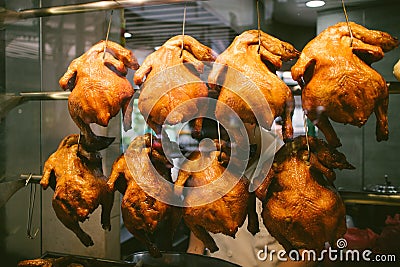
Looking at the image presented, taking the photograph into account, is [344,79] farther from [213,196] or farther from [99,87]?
[99,87]

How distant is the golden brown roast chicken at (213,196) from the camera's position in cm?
142

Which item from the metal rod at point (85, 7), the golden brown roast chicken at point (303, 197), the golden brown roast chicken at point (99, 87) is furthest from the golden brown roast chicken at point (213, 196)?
the metal rod at point (85, 7)

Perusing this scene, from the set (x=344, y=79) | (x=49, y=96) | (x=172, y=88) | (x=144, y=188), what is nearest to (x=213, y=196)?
(x=144, y=188)

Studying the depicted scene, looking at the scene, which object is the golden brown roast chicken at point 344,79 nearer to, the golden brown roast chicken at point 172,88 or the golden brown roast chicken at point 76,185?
the golden brown roast chicken at point 172,88

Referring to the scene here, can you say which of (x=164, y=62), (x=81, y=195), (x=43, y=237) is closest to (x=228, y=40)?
(x=164, y=62)

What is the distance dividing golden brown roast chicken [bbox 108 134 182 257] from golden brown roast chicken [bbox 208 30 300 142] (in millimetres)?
310

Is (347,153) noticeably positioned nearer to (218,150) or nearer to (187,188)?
(218,150)

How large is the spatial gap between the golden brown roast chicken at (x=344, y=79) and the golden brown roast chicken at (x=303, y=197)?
0.26 ft

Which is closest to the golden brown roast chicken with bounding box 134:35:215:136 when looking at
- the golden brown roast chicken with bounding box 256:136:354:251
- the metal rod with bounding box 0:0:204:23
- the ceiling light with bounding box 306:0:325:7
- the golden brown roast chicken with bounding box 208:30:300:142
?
the golden brown roast chicken with bounding box 208:30:300:142

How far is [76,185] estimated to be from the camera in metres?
1.64

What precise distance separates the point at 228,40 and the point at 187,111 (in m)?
0.62

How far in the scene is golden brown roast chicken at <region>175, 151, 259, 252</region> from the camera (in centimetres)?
142

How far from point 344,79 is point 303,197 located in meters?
0.39

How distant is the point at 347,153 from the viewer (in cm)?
184
